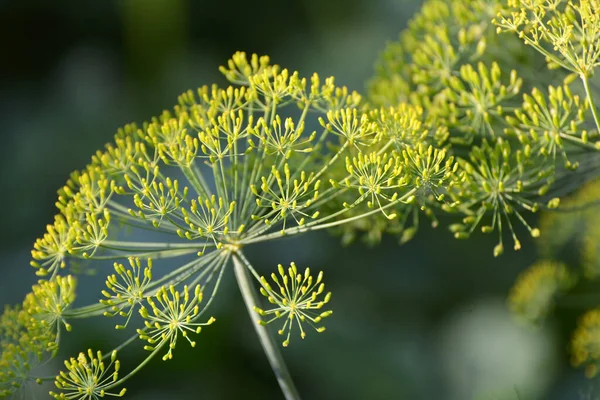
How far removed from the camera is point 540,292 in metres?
1.87

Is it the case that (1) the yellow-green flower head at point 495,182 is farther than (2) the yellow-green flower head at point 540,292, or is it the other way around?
(2) the yellow-green flower head at point 540,292

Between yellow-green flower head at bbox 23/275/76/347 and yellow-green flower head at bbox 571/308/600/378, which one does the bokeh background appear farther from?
yellow-green flower head at bbox 23/275/76/347

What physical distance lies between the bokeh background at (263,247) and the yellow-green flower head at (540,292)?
272mm

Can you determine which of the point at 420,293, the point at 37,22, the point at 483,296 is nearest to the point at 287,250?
the point at 420,293

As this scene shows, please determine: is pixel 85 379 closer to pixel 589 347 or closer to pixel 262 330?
pixel 262 330

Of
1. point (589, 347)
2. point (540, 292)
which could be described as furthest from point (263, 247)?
point (589, 347)

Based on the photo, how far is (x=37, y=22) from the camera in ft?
11.8

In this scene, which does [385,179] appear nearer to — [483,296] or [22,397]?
[22,397]

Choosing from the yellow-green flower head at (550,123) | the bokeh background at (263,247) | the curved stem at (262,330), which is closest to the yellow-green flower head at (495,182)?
the yellow-green flower head at (550,123)

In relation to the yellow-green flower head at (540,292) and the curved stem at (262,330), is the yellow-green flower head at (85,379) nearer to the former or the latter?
the curved stem at (262,330)

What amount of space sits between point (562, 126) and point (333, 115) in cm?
41

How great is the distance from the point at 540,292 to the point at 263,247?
1470mm

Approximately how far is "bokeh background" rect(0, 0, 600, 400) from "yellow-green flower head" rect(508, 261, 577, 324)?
0.27 meters

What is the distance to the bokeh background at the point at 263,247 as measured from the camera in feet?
9.06
